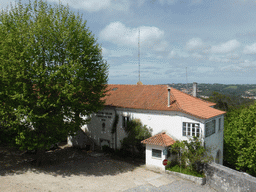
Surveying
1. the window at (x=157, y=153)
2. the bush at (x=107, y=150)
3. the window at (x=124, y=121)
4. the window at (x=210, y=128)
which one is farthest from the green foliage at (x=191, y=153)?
the bush at (x=107, y=150)

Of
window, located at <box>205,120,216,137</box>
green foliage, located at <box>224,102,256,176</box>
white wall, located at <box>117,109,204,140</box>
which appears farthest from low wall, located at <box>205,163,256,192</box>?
green foliage, located at <box>224,102,256,176</box>

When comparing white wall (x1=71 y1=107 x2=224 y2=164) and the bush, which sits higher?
white wall (x1=71 y1=107 x2=224 y2=164)

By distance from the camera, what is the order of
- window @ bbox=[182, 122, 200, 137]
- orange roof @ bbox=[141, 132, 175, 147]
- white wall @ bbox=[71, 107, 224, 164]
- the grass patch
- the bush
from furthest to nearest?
the bush < white wall @ bbox=[71, 107, 224, 164] < window @ bbox=[182, 122, 200, 137] < orange roof @ bbox=[141, 132, 175, 147] < the grass patch

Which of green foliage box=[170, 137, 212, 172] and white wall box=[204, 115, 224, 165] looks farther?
white wall box=[204, 115, 224, 165]

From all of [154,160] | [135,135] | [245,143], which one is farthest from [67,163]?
[245,143]

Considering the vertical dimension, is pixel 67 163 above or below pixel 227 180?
below

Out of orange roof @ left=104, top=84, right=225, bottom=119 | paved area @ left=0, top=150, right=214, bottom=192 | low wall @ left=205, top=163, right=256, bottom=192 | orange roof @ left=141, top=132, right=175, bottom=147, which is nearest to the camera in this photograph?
low wall @ left=205, top=163, right=256, bottom=192

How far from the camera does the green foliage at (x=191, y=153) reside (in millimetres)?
19766

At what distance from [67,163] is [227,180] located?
1605 centimetres

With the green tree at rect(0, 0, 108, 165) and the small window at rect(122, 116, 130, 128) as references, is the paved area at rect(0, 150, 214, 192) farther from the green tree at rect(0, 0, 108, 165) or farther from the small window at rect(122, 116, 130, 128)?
the small window at rect(122, 116, 130, 128)

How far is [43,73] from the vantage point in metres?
17.6

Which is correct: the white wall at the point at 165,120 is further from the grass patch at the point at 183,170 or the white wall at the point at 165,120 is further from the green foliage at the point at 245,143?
the green foliage at the point at 245,143

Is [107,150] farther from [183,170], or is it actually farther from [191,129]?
[191,129]

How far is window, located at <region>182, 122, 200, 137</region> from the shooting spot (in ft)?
69.3
